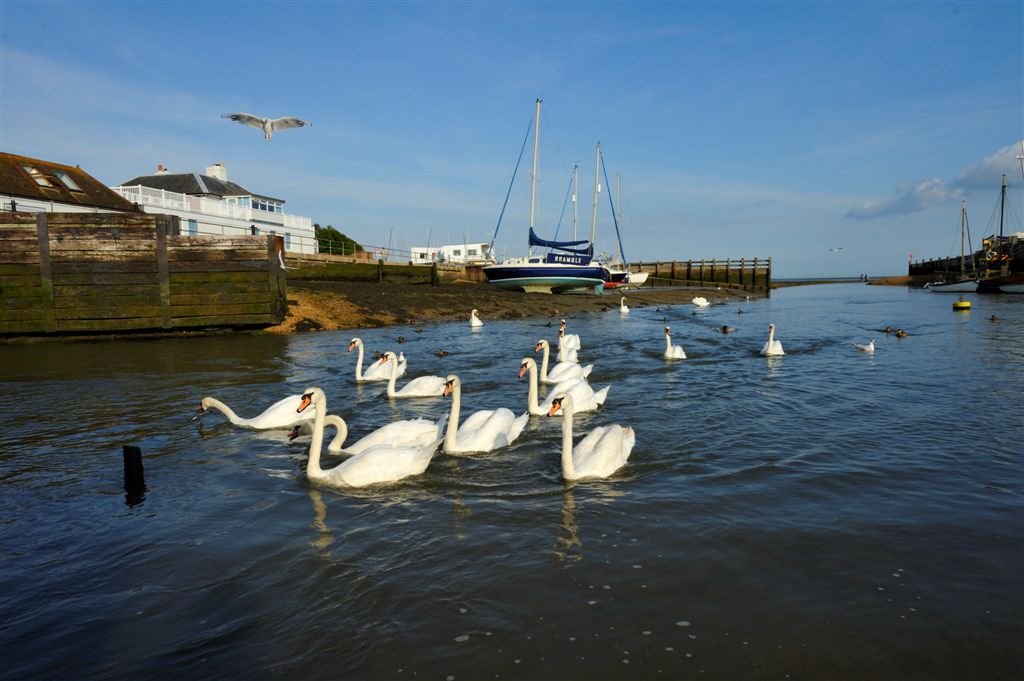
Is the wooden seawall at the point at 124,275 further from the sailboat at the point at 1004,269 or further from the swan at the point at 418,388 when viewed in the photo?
the sailboat at the point at 1004,269

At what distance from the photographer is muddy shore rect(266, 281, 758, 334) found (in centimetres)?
2588

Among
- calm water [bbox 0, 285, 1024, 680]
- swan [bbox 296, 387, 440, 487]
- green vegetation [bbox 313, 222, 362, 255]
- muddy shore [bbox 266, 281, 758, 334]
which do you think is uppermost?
green vegetation [bbox 313, 222, 362, 255]

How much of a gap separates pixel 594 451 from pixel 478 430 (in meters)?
1.92

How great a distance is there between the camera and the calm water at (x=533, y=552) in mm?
4562

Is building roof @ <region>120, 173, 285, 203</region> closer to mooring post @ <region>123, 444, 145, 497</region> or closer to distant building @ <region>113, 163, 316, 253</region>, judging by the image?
distant building @ <region>113, 163, 316, 253</region>

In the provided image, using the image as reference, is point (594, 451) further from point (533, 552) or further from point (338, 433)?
point (338, 433)

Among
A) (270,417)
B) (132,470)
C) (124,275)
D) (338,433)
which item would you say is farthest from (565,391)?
(124,275)

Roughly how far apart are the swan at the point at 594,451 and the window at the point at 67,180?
4369 centimetres

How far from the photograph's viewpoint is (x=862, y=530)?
6543 millimetres

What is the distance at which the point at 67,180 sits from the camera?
4053cm

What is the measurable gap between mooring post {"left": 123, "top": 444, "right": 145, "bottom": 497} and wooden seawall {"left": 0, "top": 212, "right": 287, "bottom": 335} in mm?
15586

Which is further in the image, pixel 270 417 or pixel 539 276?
pixel 539 276

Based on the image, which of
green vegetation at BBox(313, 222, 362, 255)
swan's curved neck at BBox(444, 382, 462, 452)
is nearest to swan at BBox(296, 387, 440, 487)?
swan's curved neck at BBox(444, 382, 462, 452)

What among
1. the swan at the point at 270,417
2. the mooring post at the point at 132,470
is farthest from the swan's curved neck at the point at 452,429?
the mooring post at the point at 132,470
